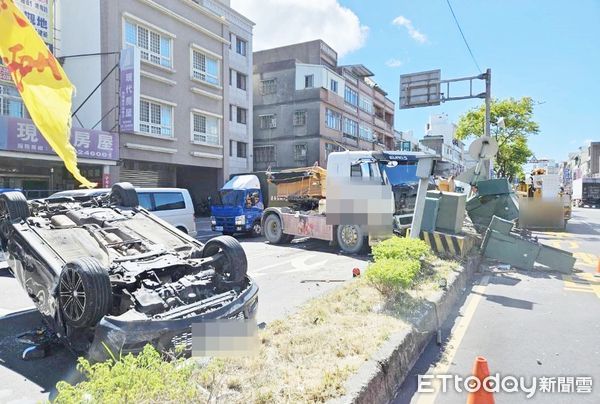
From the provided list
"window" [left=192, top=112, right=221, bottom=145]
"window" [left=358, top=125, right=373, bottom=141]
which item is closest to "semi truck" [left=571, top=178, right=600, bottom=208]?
"window" [left=358, top=125, right=373, bottom=141]

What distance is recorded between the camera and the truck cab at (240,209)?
51.8ft

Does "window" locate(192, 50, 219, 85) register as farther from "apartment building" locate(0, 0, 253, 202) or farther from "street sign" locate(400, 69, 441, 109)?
"street sign" locate(400, 69, 441, 109)

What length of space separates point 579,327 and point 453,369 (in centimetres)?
239

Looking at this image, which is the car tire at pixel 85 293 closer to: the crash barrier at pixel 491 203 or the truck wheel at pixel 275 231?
the truck wheel at pixel 275 231

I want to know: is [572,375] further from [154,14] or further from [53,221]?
[154,14]

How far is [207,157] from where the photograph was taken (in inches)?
967

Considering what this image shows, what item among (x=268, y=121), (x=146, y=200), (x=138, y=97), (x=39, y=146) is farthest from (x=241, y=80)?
(x=146, y=200)

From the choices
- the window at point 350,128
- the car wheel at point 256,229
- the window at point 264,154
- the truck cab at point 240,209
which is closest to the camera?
the truck cab at point 240,209

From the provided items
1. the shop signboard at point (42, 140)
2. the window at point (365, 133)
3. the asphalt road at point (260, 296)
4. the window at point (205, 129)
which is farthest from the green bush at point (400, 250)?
the window at point (365, 133)

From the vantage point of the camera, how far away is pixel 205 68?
2472 cm

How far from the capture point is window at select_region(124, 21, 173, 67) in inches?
794

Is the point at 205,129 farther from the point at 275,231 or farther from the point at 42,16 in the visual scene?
the point at 275,231

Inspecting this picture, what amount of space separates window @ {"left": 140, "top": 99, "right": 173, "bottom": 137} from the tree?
2101 centimetres

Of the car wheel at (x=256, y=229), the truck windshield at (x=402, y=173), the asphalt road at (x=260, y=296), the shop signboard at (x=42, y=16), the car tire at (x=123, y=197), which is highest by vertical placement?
the shop signboard at (x=42, y=16)
